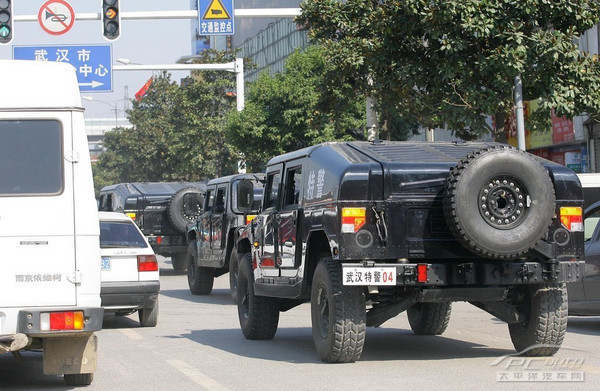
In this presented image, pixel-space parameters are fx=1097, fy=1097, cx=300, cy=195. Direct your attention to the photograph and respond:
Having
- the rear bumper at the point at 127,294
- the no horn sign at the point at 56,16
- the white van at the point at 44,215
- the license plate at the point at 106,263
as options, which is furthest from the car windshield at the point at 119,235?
the no horn sign at the point at 56,16

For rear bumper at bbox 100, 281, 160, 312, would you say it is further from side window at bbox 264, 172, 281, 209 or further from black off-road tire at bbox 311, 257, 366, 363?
black off-road tire at bbox 311, 257, 366, 363

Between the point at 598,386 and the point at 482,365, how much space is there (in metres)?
1.53

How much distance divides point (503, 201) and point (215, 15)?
47.0 feet

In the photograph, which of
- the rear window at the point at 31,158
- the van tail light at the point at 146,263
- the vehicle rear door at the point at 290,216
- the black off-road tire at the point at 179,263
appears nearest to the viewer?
the rear window at the point at 31,158

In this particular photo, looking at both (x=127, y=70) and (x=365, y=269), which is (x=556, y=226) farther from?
(x=127, y=70)

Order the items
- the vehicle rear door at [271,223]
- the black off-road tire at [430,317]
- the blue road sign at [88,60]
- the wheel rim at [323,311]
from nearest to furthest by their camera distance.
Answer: the wheel rim at [323,311] → the vehicle rear door at [271,223] → the black off-road tire at [430,317] → the blue road sign at [88,60]

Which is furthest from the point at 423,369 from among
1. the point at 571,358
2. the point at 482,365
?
the point at 571,358

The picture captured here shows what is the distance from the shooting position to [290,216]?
11305 millimetres

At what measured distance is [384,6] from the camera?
20984 millimetres

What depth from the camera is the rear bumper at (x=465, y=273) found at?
9.51 metres

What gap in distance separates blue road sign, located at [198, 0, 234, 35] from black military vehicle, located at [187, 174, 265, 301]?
452cm

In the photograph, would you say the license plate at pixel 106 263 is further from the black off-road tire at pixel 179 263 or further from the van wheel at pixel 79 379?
the black off-road tire at pixel 179 263

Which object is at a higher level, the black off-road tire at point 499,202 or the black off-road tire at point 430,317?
the black off-road tire at point 499,202

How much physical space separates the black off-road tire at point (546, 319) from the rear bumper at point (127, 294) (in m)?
5.39
